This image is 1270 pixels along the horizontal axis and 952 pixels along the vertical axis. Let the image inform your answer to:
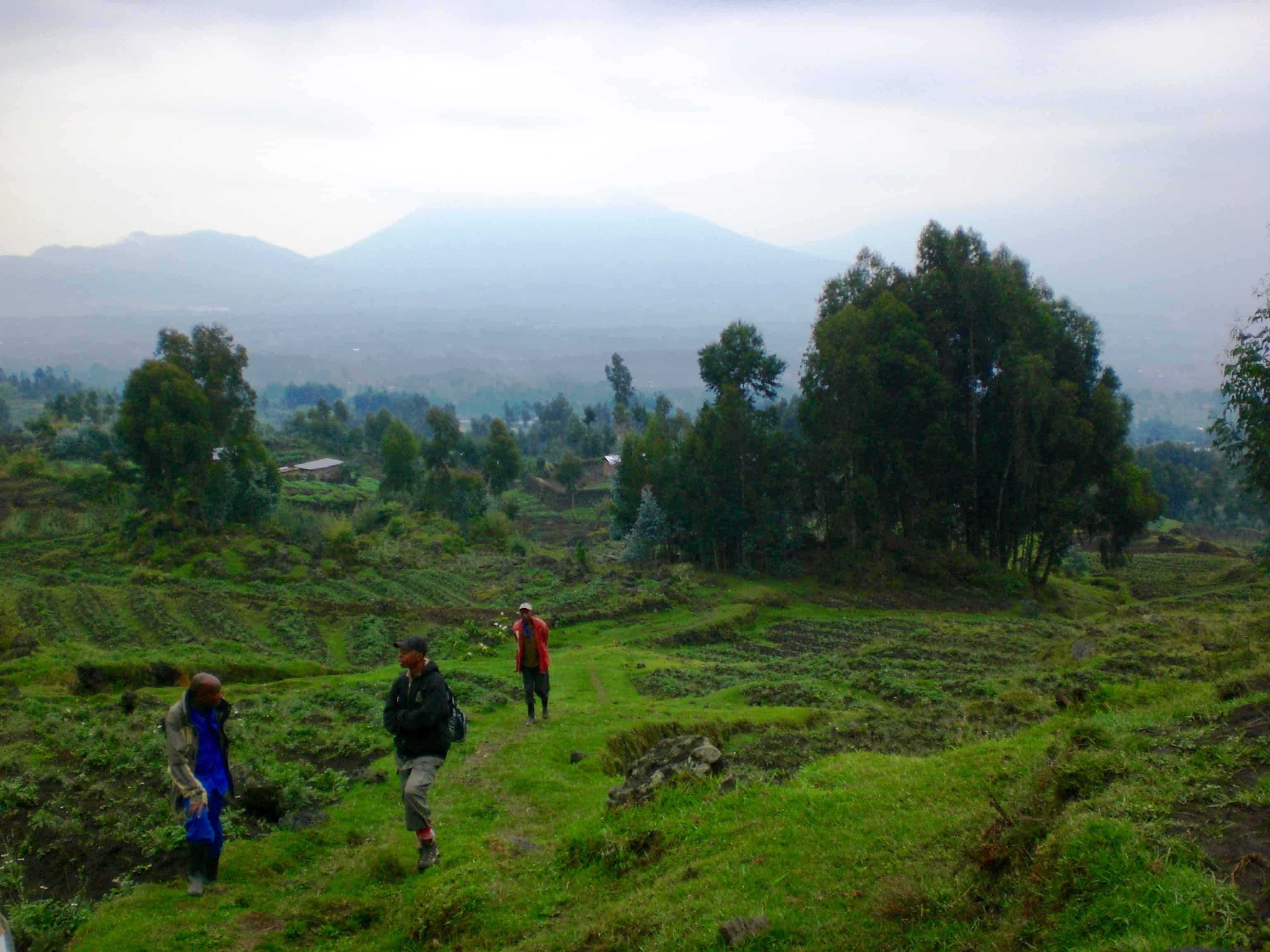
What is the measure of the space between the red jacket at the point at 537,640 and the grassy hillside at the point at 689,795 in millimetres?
943

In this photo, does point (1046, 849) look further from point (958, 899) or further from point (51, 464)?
point (51, 464)

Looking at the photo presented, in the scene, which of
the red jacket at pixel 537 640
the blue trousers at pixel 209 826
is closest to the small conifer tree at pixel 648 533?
the red jacket at pixel 537 640

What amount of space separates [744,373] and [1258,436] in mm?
19049

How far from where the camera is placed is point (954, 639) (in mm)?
21656

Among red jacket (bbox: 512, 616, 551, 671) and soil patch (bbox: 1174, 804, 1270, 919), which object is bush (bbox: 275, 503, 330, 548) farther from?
soil patch (bbox: 1174, 804, 1270, 919)

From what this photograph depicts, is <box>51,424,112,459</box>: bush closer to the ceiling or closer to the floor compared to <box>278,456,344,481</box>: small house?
closer to the ceiling

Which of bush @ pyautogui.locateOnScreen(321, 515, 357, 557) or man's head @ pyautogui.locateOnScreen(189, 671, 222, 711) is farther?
bush @ pyautogui.locateOnScreen(321, 515, 357, 557)

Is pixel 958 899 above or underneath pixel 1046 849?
underneath

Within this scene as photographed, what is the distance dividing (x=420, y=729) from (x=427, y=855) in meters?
1.09

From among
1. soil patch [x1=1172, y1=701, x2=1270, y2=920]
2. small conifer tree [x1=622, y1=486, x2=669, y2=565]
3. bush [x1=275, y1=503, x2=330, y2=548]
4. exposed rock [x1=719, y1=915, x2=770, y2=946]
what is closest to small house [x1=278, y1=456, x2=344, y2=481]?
bush [x1=275, y1=503, x2=330, y2=548]

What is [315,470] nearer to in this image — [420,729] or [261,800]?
[261,800]

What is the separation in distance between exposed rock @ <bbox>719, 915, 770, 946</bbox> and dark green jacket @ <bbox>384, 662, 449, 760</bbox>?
3245mm

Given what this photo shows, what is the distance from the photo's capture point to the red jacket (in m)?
11.6

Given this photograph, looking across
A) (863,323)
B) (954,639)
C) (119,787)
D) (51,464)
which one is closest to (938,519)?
(863,323)
